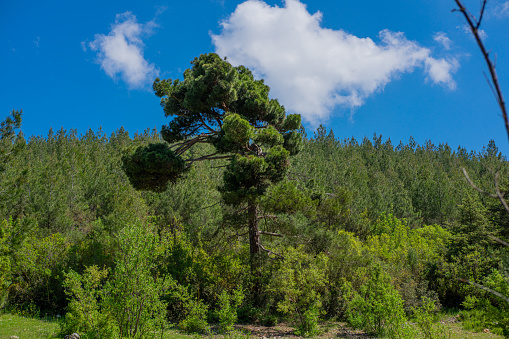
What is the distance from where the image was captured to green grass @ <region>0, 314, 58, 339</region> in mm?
9836

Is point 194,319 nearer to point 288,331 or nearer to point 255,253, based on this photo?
point 288,331

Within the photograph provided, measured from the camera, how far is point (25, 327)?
36.8 ft

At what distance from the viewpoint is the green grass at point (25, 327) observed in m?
9.84

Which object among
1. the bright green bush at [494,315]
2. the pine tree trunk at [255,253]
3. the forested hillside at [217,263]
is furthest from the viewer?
the pine tree trunk at [255,253]

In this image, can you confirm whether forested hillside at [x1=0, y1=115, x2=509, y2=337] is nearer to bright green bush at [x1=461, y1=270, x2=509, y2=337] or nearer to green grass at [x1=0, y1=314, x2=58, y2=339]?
bright green bush at [x1=461, y1=270, x2=509, y2=337]

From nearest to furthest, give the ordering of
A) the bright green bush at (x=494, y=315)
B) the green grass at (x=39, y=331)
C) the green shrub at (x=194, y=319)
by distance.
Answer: the bright green bush at (x=494, y=315)
the green shrub at (x=194, y=319)
the green grass at (x=39, y=331)

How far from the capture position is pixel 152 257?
607 centimetres

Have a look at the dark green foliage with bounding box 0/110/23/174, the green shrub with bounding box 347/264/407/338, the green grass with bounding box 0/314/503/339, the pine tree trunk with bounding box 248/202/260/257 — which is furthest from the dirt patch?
the dark green foliage with bounding box 0/110/23/174

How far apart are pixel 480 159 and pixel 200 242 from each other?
Result: 10316cm

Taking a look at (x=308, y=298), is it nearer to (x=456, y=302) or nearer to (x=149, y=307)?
(x=149, y=307)

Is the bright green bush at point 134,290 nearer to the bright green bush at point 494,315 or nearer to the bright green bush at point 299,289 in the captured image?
the bright green bush at point 299,289

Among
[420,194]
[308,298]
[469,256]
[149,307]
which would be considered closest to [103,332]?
[149,307]

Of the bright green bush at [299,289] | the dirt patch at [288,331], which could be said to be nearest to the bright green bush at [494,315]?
the dirt patch at [288,331]

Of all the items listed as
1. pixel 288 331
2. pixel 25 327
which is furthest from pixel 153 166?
pixel 288 331
